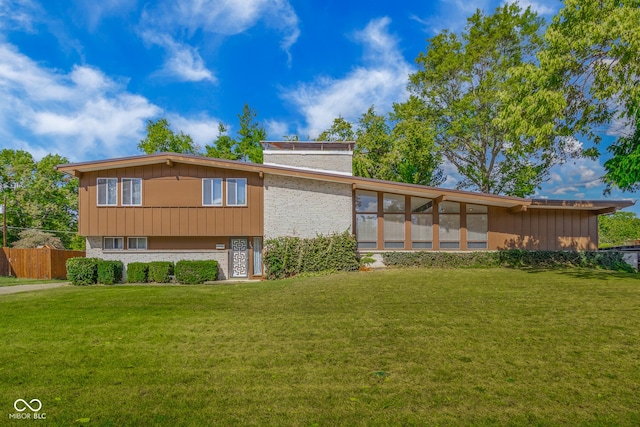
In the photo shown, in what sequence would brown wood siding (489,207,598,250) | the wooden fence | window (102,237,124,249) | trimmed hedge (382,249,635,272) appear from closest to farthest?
trimmed hedge (382,249,635,272)
window (102,237,124,249)
brown wood siding (489,207,598,250)
the wooden fence

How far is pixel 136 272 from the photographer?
15.7 m

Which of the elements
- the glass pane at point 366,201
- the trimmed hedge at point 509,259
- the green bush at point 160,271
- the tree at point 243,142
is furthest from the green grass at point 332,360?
the tree at point 243,142

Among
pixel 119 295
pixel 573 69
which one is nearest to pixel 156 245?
pixel 119 295

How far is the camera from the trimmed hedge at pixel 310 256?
1543 centimetres

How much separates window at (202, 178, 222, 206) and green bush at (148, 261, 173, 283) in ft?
10.2

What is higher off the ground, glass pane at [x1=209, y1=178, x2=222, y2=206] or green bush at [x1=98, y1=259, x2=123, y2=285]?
glass pane at [x1=209, y1=178, x2=222, y2=206]

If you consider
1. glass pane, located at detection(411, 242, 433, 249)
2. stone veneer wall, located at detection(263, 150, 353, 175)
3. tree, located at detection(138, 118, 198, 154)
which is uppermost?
tree, located at detection(138, 118, 198, 154)

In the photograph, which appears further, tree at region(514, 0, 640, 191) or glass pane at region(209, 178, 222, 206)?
glass pane at region(209, 178, 222, 206)

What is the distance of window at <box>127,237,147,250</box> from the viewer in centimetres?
1669

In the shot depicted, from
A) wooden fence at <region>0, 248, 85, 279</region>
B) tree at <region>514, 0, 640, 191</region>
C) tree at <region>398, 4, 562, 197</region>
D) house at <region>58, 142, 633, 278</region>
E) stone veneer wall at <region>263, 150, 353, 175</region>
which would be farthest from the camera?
tree at <region>398, 4, 562, 197</region>

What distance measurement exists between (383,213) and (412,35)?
17656 mm

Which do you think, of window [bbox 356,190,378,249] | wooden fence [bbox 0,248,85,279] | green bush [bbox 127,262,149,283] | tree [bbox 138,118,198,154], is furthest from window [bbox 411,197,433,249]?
tree [bbox 138,118,198,154]

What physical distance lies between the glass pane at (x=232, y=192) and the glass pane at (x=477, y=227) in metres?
10.9

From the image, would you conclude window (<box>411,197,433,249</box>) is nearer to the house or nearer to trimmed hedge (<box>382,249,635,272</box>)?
the house
